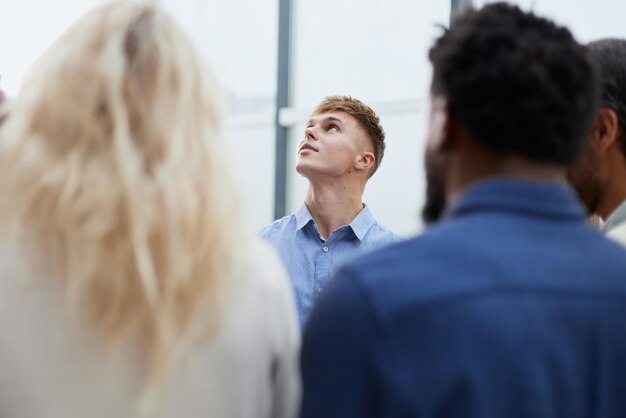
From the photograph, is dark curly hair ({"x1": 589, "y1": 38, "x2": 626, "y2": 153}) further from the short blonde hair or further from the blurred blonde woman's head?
the short blonde hair

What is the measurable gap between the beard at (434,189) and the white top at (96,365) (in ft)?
0.85

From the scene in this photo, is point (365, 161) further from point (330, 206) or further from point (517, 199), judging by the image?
point (517, 199)

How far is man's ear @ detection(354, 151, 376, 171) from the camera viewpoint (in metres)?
3.20

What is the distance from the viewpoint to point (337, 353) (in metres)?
0.95

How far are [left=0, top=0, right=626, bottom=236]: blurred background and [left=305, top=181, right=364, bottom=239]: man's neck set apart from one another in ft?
3.95

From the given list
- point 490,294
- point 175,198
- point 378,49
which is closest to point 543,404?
point 490,294

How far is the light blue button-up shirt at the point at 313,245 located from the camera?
9.28 ft

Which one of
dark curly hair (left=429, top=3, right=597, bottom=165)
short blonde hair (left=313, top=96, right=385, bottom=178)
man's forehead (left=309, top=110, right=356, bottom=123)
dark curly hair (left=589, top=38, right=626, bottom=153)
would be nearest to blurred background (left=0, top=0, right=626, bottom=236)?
short blonde hair (left=313, top=96, right=385, bottom=178)

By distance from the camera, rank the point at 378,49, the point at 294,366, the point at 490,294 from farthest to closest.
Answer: the point at 378,49
the point at 294,366
the point at 490,294

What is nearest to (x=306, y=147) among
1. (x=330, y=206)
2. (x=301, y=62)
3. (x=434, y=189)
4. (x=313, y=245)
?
(x=330, y=206)

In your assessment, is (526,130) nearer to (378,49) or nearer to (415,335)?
(415,335)

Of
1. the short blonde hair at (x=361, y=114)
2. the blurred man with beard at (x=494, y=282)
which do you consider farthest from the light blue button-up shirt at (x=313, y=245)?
the blurred man with beard at (x=494, y=282)

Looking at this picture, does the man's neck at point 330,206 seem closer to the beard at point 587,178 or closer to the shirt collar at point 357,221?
the shirt collar at point 357,221

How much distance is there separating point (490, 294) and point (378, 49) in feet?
13.4
